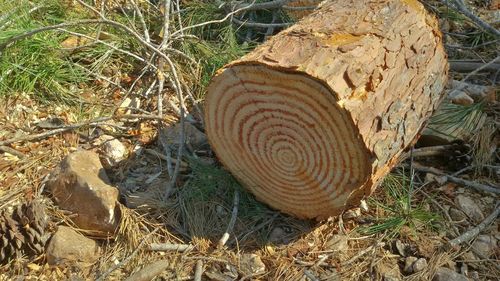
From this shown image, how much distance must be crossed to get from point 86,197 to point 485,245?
176cm

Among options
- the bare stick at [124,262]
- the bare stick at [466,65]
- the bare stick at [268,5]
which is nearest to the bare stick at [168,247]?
the bare stick at [124,262]

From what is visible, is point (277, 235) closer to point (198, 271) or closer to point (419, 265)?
point (198, 271)

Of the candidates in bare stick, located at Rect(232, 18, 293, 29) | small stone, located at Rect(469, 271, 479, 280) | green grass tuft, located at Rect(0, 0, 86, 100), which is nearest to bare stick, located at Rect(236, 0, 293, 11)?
bare stick, located at Rect(232, 18, 293, 29)

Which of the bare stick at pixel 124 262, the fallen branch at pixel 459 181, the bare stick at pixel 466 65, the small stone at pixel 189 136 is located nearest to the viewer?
the bare stick at pixel 124 262

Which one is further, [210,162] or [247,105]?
[210,162]

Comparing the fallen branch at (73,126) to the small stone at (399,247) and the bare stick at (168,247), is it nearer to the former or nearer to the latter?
the bare stick at (168,247)

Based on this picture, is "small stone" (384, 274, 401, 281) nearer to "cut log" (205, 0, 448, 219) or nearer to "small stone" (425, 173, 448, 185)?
"cut log" (205, 0, 448, 219)

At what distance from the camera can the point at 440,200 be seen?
276 cm

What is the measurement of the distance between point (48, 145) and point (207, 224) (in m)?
0.93

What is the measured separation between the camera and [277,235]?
256 cm

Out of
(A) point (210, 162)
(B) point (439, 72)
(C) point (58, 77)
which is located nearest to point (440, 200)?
(B) point (439, 72)

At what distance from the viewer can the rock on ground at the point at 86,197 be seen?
2480mm

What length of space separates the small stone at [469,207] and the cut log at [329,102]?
0.49m

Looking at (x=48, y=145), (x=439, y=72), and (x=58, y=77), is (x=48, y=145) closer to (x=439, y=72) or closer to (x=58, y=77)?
(x=58, y=77)
